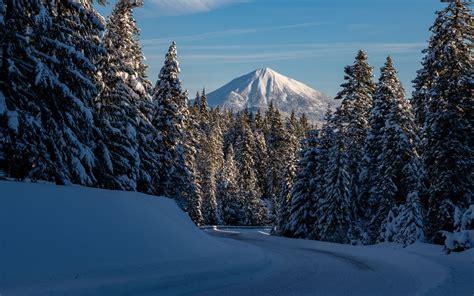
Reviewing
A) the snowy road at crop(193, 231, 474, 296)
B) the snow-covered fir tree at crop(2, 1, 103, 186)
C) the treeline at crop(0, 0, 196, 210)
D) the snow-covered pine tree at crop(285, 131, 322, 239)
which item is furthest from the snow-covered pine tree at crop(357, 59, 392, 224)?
the snow-covered fir tree at crop(2, 1, 103, 186)

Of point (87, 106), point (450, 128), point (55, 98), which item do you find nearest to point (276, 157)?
point (450, 128)

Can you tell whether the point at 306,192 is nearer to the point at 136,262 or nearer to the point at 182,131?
the point at 182,131

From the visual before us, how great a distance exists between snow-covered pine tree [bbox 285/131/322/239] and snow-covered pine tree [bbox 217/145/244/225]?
31983mm

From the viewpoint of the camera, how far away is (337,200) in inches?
1321

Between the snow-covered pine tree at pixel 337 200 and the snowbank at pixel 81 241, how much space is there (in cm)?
2088

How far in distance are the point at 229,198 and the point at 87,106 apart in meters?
53.6

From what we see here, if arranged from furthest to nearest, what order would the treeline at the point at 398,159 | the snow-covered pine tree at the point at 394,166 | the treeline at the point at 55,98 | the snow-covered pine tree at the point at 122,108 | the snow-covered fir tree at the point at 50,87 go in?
1. the snow-covered pine tree at the point at 394,166
2. the treeline at the point at 398,159
3. the snow-covered pine tree at the point at 122,108
4. the snow-covered fir tree at the point at 50,87
5. the treeline at the point at 55,98

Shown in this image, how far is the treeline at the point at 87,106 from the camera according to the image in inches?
580

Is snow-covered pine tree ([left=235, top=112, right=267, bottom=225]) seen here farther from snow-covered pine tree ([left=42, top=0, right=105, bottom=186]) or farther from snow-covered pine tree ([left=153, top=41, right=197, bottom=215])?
snow-covered pine tree ([left=42, top=0, right=105, bottom=186])

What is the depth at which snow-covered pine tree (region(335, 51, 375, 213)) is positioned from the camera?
37169 millimetres

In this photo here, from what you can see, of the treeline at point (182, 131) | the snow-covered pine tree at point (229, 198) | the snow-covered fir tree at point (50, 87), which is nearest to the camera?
the snow-covered fir tree at point (50, 87)

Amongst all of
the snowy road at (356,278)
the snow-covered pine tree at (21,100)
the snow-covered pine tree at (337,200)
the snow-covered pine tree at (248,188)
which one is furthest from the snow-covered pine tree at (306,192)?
the snow-covered pine tree at (248,188)

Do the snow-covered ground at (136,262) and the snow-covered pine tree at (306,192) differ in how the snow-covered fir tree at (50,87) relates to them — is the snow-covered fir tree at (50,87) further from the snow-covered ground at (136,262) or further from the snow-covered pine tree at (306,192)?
the snow-covered pine tree at (306,192)

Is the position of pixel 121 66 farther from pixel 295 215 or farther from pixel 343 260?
pixel 295 215
